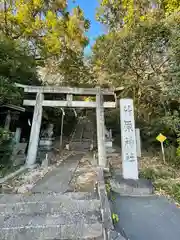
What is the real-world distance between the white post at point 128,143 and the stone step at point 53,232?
221 cm

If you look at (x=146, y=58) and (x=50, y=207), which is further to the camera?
(x=146, y=58)

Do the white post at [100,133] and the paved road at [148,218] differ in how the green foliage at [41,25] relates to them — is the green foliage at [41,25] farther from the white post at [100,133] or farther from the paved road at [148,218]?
the paved road at [148,218]

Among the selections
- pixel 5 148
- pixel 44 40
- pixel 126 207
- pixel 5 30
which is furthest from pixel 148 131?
pixel 5 30

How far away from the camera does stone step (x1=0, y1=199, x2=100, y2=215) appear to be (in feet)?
10.4

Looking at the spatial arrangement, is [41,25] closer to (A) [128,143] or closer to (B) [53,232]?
(A) [128,143]

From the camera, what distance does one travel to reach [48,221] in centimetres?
287

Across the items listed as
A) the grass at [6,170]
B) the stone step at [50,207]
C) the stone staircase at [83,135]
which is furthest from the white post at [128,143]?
the stone staircase at [83,135]

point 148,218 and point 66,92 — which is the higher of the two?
point 66,92

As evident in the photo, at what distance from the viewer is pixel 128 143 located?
4832 millimetres

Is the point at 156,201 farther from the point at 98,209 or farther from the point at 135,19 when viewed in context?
the point at 135,19

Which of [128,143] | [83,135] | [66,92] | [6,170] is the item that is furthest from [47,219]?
[83,135]

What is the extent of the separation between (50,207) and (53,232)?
685mm

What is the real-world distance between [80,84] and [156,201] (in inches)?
362

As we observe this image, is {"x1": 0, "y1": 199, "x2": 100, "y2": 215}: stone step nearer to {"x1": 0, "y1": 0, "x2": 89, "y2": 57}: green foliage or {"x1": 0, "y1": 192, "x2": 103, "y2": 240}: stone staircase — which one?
{"x1": 0, "y1": 192, "x2": 103, "y2": 240}: stone staircase
